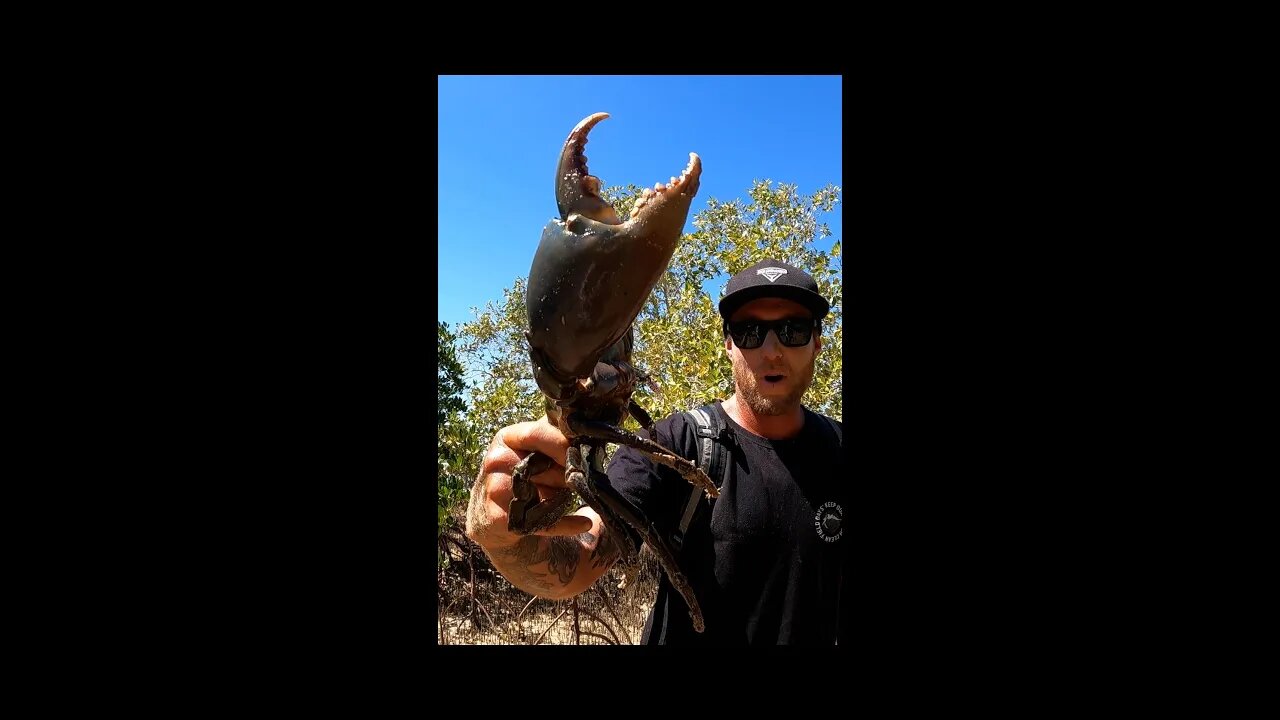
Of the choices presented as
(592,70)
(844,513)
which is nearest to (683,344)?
(844,513)

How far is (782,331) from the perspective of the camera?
2193mm

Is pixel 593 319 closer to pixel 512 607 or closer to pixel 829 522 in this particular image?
pixel 829 522

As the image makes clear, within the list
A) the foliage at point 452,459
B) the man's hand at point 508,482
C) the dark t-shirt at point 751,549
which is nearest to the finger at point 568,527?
the man's hand at point 508,482

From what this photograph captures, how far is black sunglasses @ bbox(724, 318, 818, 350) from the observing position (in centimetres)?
219

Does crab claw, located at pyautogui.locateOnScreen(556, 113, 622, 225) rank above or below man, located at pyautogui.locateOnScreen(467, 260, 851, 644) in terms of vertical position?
above

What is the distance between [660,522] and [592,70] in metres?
1.29

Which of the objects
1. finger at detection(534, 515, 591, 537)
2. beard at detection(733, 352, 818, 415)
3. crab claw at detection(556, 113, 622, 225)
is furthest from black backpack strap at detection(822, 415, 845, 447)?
crab claw at detection(556, 113, 622, 225)

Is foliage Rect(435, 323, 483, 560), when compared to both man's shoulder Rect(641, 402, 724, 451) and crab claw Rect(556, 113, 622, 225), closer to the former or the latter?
man's shoulder Rect(641, 402, 724, 451)

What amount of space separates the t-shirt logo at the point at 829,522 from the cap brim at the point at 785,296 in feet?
2.02

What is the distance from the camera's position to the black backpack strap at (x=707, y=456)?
2.03m

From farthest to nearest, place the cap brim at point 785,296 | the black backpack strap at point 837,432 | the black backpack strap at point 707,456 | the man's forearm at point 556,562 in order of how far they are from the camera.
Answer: the black backpack strap at point 837,432
the cap brim at point 785,296
the black backpack strap at point 707,456
the man's forearm at point 556,562

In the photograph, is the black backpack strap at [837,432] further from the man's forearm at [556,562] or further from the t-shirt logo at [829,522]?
the man's forearm at [556,562]

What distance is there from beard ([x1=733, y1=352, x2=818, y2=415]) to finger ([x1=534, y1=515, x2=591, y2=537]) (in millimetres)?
712

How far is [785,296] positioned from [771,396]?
33cm
